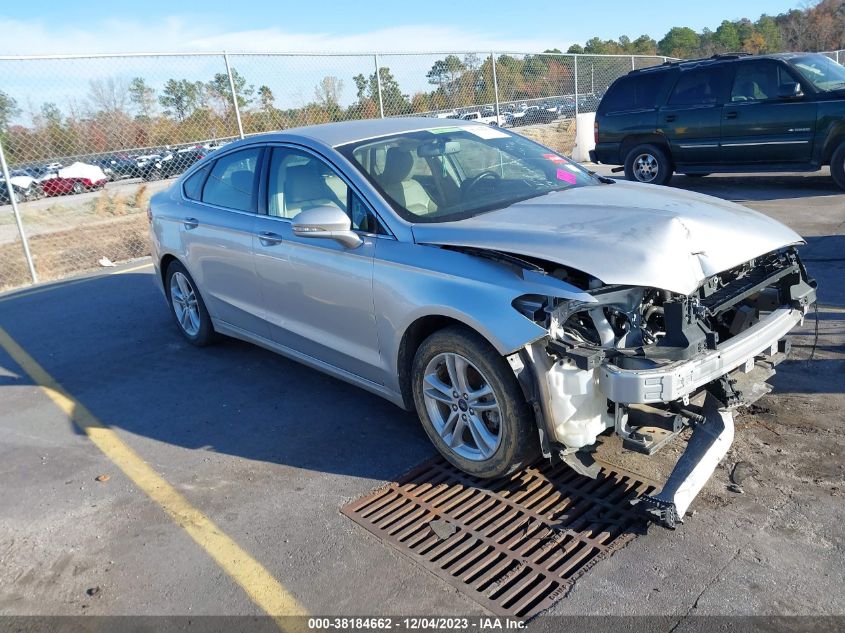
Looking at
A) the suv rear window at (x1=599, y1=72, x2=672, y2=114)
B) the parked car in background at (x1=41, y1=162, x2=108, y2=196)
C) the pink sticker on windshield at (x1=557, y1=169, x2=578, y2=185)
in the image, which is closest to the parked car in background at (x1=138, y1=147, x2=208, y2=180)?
the parked car in background at (x1=41, y1=162, x2=108, y2=196)

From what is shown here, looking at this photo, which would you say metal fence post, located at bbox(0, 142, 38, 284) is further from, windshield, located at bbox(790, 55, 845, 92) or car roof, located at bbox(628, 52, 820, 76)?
windshield, located at bbox(790, 55, 845, 92)

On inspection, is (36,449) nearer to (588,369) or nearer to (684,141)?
(588,369)

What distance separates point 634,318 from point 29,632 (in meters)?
2.87

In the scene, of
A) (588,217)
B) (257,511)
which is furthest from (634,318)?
(257,511)

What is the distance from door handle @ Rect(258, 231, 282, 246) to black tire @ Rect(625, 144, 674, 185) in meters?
8.66

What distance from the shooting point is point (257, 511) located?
3.60 metres

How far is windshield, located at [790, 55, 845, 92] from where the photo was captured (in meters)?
10.2

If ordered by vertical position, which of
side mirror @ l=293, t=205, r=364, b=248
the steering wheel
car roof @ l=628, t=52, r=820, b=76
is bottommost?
side mirror @ l=293, t=205, r=364, b=248

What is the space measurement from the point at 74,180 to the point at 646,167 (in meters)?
10.6

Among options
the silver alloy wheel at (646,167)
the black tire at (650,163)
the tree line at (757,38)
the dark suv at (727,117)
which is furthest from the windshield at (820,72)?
the tree line at (757,38)

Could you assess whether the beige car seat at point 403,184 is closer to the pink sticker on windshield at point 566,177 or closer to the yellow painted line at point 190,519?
the pink sticker on windshield at point 566,177

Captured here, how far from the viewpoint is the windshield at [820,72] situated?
10.2 meters

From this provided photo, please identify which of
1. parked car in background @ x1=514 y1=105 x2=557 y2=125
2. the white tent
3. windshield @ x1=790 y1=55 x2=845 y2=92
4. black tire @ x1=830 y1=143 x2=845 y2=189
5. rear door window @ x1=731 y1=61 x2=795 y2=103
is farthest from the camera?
parked car in background @ x1=514 y1=105 x2=557 y2=125

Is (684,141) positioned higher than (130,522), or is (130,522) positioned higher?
(684,141)
